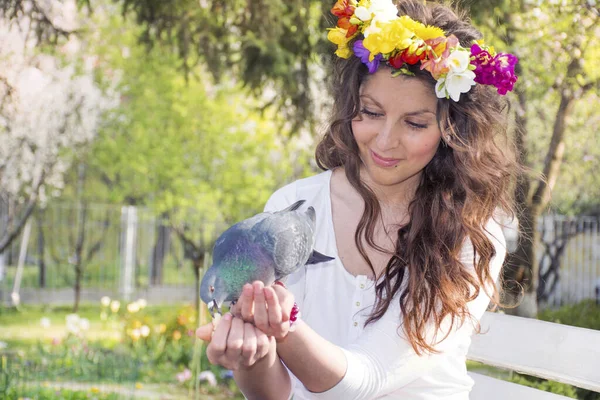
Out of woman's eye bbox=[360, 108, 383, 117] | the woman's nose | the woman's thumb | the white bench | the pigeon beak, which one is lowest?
the white bench

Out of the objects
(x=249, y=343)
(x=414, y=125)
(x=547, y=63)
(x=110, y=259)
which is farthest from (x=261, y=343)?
(x=110, y=259)

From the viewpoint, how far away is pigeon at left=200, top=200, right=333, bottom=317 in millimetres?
1389

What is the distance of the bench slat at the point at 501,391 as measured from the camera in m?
2.50

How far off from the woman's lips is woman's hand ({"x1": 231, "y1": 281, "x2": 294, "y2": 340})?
67 cm

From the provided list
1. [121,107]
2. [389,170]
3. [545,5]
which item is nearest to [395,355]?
[389,170]

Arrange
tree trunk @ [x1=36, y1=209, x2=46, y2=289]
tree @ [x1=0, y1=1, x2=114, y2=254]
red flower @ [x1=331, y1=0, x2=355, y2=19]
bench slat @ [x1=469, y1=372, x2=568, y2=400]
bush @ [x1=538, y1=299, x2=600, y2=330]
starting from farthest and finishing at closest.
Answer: tree trunk @ [x1=36, y1=209, x2=46, y2=289]
tree @ [x1=0, y1=1, x2=114, y2=254]
bush @ [x1=538, y1=299, x2=600, y2=330]
bench slat @ [x1=469, y1=372, x2=568, y2=400]
red flower @ [x1=331, y1=0, x2=355, y2=19]

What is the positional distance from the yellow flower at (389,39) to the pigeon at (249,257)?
2.35ft

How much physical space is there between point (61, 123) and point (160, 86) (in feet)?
6.13

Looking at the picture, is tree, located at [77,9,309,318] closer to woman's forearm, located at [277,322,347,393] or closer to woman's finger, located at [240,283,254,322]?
woman's forearm, located at [277,322,347,393]

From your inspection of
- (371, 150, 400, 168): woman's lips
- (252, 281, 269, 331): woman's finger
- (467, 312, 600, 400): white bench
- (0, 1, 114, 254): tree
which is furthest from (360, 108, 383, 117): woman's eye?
(0, 1, 114, 254): tree

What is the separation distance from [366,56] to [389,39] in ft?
0.35

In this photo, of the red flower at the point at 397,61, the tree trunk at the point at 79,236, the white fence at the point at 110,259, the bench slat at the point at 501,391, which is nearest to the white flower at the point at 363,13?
the red flower at the point at 397,61

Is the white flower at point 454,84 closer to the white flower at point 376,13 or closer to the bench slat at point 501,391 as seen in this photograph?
the white flower at point 376,13

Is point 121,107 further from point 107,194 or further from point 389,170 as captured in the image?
point 389,170
